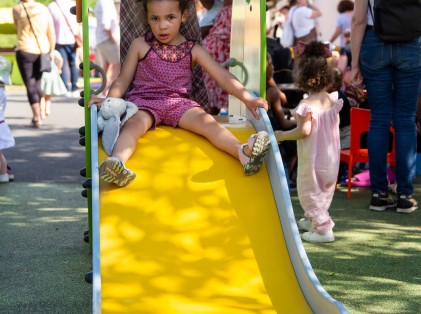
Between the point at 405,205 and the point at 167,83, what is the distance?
8.52 ft

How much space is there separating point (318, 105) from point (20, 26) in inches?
287

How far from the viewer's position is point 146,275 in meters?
4.44

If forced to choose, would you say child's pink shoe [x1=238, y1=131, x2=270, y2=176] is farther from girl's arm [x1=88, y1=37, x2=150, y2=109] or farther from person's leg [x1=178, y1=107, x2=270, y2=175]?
girl's arm [x1=88, y1=37, x2=150, y2=109]

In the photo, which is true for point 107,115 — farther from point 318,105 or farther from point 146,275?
point 318,105

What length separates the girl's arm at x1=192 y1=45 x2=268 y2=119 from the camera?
5375 millimetres

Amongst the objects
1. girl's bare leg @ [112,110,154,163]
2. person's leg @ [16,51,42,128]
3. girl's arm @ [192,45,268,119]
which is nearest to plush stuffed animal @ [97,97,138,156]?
girl's bare leg @ [112,110,154,163]

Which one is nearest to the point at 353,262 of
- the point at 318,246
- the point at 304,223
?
the point at 318,246

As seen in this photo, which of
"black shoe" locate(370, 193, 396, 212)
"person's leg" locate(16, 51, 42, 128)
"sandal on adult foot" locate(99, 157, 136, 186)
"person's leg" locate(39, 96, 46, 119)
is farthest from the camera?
"person's leg" locate(39, 96, 46, 119)

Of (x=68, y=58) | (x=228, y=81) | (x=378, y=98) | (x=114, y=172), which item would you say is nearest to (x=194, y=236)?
(x=114, y=172)

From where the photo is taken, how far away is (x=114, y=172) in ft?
15.7

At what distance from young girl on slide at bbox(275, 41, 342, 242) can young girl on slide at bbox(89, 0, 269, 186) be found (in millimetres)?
957

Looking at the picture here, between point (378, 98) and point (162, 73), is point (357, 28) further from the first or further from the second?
point (162, 73)

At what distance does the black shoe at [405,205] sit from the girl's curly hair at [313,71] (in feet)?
4.84

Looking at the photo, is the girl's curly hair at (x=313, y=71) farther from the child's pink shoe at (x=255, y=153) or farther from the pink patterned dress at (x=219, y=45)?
the pink patterned dress at (x=219, y=45)
